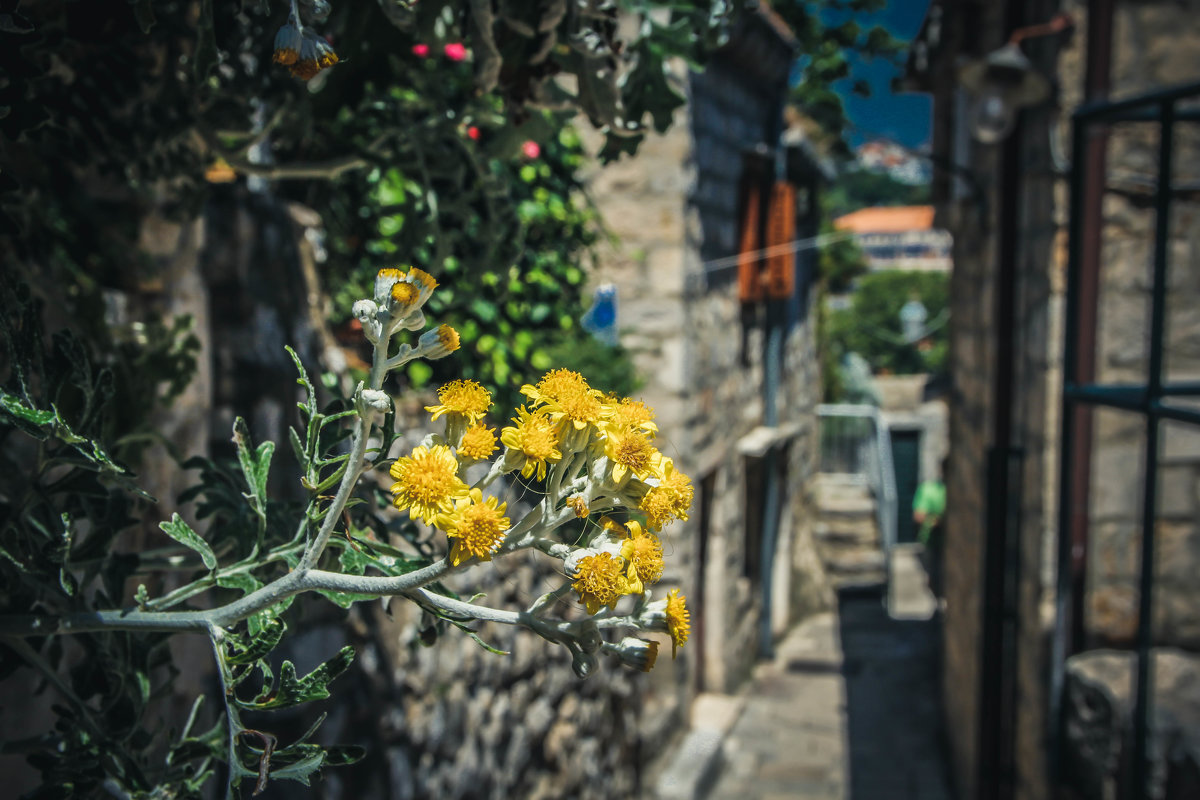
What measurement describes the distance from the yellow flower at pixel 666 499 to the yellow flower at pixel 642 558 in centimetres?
2

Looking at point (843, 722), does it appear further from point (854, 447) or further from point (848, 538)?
point (854, 447)

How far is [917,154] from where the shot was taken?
5.60 meters

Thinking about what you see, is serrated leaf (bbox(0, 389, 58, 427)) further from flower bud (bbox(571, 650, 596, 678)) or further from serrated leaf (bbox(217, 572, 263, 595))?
flower bud (bbox(571, 650, 596, 678))

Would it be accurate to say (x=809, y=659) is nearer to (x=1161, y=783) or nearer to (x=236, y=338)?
(x=1161, y=783)

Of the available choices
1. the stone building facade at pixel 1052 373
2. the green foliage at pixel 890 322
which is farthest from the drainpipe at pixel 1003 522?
the green foliage at pixel 890 322

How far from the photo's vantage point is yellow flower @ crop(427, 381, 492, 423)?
86 cm

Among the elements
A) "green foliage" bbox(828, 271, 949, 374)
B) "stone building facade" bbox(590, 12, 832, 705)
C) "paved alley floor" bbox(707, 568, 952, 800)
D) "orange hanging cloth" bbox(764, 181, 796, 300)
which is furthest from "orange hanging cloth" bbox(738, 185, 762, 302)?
"green foliage" bbox(828, 271, 949, 374)

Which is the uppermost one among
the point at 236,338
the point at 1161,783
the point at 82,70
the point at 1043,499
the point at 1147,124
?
the point at 1147,124

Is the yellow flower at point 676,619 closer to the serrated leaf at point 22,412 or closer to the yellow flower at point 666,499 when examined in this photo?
the yellow flower at point 666,499

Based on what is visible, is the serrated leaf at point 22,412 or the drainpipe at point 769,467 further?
the drainpipe at point 769,467

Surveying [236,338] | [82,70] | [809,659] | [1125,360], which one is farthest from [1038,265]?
[809,659]

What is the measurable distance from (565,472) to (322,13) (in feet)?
1.76

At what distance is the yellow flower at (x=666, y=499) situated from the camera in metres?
0.83

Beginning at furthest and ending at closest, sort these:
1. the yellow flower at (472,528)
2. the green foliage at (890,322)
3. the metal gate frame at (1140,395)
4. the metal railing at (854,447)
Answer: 1. the green foliage at (890,322)
2. the metal railing at (854,447)
3. the metal gate frame at (1140,395)
4. the yellow flower at (472,528)
